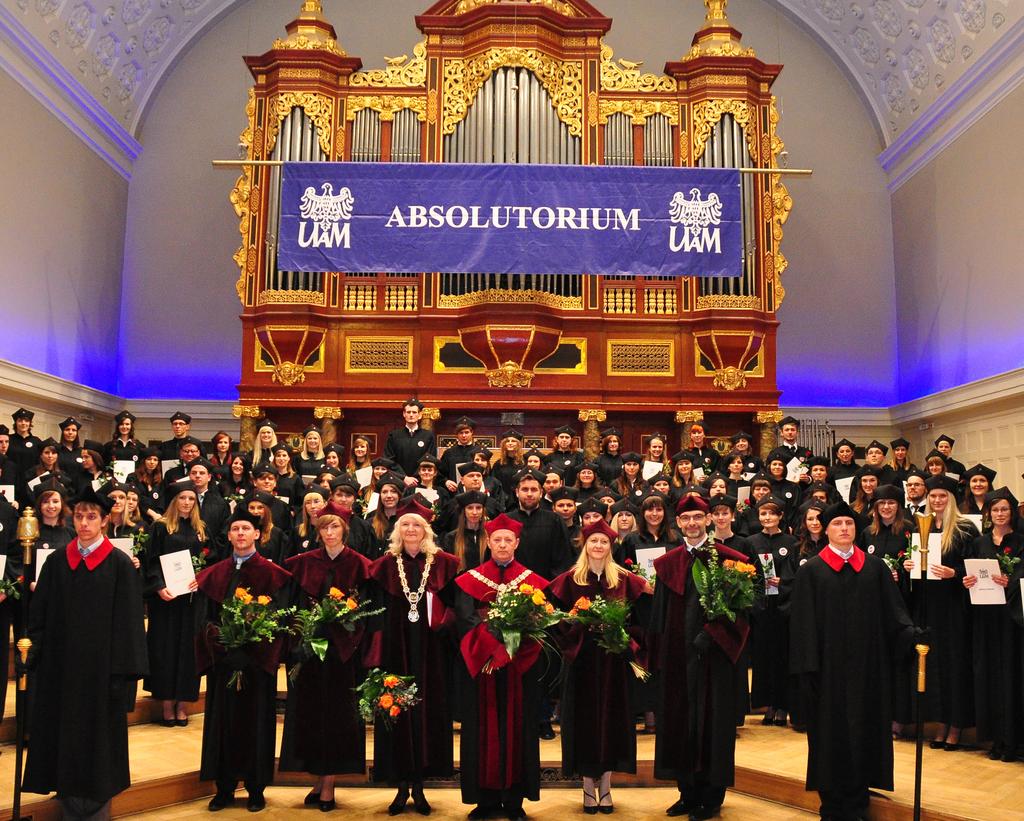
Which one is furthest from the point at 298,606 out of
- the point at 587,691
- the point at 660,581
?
the point at 660,581

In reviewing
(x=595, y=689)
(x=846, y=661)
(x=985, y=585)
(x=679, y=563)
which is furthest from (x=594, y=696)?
(x=985, y=585)

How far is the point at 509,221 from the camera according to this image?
37.8 feet

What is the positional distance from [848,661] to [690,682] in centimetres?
92

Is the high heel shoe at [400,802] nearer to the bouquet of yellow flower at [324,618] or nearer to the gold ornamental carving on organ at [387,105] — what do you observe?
the bouquet of yellow flower at [324,618]

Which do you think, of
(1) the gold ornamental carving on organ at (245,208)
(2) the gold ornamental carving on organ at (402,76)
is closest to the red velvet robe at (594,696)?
(1) the gold ornamental carving on organ at (245,208)

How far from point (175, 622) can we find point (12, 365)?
5258 mm

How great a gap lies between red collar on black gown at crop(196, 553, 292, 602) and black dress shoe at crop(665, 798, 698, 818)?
273 cm

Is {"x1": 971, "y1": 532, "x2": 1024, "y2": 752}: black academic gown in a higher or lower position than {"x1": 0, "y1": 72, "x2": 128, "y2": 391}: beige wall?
lower

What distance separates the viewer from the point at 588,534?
6.45 meters

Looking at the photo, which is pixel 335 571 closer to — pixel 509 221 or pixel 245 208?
pixel 509 221

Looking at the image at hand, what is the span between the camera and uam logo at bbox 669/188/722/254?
450 inches

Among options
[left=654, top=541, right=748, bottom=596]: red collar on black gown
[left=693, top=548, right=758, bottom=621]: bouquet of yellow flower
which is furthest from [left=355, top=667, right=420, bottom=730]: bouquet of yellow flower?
[left=693, top=548, right=758, bottom=621]: bouquet of yellow flower

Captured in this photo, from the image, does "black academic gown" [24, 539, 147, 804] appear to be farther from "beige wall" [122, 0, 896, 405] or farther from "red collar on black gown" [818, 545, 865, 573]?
"beige wall" [122, 0, 896, 405]

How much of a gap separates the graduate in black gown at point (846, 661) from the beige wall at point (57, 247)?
9551mm
